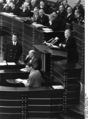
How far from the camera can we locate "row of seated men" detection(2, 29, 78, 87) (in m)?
27.2

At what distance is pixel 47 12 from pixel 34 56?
679 mm

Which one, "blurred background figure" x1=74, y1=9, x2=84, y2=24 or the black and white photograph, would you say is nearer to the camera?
the black and white photograph

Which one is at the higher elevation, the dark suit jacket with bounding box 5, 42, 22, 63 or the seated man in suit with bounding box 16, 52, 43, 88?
the dark suit jacket with bounding box 5, 42, 22, 63

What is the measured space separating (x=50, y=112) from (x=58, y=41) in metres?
1.00

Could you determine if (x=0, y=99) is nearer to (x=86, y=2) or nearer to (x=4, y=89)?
(x=4, y=89)

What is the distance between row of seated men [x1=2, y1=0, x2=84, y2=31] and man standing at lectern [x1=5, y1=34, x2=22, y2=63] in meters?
0.35

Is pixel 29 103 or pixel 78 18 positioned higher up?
pixel 78 18

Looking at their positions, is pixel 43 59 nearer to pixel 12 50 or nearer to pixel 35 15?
pixel 12 50

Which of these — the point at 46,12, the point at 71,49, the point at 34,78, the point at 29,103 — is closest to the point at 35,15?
the point at 46,12

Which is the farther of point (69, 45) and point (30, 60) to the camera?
point (69, 45)

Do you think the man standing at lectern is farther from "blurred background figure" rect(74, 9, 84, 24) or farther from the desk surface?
"blurred background figure" rect(74, 9, 84, 24)

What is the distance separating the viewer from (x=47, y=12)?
27375mm

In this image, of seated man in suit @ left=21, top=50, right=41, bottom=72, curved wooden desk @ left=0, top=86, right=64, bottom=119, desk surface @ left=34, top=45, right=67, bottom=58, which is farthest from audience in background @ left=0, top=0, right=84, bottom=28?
curved wooden desk @ left=0, top=86, right=64, bottom=119

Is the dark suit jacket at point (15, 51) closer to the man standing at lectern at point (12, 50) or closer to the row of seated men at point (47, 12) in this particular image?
the man standing at lectern at point (12, 50)
